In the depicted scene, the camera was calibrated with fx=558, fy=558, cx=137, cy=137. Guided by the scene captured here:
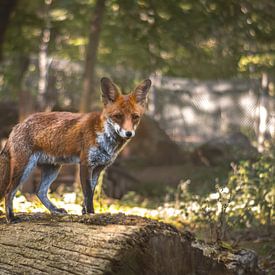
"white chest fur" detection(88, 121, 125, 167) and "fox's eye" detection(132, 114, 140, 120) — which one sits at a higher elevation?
"fox's eye" detection(132, 114, 140, 120)

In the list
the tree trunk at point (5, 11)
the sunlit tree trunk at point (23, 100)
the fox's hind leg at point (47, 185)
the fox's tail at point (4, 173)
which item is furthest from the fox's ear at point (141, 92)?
the sunlit tree trunk at point (23, 100)

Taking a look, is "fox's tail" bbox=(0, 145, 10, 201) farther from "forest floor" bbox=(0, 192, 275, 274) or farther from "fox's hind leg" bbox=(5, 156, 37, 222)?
"forest floor" bbox=(0, 192, 275, 274)

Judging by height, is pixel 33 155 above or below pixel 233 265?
above

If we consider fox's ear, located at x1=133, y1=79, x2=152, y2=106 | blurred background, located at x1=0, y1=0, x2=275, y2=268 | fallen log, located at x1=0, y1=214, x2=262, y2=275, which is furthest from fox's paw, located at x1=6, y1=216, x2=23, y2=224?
blurred background, located at x1=0, y1=0, x2=275, y2=268

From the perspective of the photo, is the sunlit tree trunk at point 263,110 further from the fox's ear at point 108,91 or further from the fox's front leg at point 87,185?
the fox's front leg at point 87,185

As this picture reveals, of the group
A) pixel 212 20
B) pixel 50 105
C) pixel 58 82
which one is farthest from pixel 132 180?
pixel 212 20

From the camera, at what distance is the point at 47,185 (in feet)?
20.1

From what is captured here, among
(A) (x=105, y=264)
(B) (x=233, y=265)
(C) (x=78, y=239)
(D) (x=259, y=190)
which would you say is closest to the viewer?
(A) (x=105, y=264)

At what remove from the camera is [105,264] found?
14.2 ft

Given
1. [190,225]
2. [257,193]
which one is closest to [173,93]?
[190,225]

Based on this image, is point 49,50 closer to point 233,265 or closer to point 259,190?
point 259,190

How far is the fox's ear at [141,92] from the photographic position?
19.1ft

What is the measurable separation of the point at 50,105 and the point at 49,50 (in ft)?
6.87

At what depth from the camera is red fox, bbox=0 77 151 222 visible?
18.5ft
